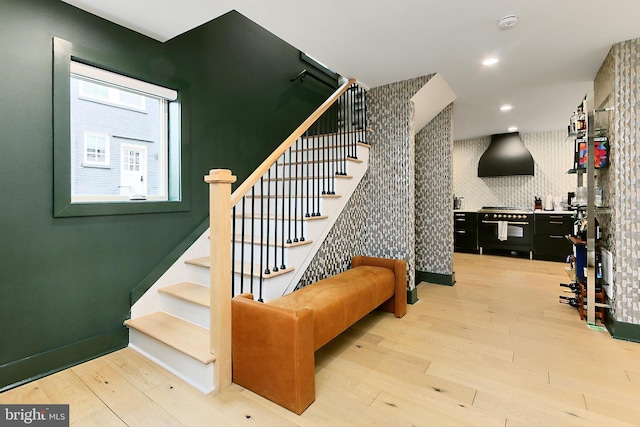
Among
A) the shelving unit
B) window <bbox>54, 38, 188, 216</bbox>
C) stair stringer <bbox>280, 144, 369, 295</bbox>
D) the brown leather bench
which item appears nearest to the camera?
the brown leather bench

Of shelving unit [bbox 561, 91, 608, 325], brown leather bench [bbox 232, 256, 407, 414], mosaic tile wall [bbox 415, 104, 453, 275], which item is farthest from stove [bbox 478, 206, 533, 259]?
brown leather bench [bbox 232, 256, 407, 414]

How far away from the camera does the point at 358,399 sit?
176 cm

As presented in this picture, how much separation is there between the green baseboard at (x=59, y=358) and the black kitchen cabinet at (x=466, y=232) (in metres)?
6.15

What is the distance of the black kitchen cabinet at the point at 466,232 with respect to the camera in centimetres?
639

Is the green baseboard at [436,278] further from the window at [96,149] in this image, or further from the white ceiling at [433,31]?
the window at [96,149]

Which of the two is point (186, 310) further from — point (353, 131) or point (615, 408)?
point (615, 408)

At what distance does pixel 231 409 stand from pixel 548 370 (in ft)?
6.70

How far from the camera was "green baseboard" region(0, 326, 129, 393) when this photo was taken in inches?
73.4

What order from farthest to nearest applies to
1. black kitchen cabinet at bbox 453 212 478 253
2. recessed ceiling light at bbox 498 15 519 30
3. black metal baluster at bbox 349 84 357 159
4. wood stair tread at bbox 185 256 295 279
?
1. black kitchen cabinet at bbox 453 212 478 253
2. black metal baluster at bbox 349 84 357 159
3. wood stair tread at bbox 185 256 295 279
4. recessed ceiling light at bbox 498 15 519 30

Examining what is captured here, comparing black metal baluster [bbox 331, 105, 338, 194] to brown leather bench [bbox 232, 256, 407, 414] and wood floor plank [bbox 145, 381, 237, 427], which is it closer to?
brown leather bench [bbox 232, 256, 407, 414]

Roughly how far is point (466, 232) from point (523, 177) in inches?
66.5

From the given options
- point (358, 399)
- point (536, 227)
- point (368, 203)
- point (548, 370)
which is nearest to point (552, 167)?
point (536, 227)

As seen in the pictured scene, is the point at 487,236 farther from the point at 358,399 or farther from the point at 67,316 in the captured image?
the point at 67,316

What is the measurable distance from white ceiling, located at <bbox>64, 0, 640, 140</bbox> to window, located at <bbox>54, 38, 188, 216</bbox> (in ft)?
1.41
